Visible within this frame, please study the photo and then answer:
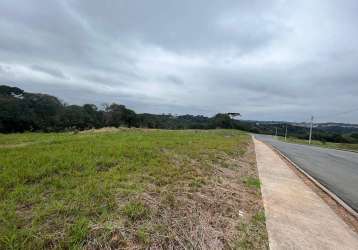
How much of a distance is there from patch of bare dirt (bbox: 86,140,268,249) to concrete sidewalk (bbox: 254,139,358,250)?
0.74 ft

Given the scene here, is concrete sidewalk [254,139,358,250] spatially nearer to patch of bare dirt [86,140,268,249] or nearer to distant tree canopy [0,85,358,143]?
patch of bare dirt [86,140,268,249]

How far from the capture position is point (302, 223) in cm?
412

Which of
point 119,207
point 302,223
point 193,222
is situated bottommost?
point 302,223

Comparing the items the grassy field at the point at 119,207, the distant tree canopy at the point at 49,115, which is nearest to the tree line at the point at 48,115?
the distant tree canopy at the point at 49,115

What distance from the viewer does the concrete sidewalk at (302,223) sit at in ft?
11.3

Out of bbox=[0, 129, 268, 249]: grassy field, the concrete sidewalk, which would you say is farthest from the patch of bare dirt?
the concrete sidewalk

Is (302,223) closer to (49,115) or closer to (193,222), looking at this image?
(193,222)

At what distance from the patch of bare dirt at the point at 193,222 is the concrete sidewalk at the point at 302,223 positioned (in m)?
0.23

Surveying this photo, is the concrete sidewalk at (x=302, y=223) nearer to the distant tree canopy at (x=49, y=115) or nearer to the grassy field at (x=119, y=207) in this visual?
the grassy field at (x=119, y=207)

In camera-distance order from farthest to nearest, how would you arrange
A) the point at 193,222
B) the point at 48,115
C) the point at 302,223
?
the point at 48,115 < the point at 302,223 < the point at 193,222

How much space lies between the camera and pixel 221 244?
3.08 m

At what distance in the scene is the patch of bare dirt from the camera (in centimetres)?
289

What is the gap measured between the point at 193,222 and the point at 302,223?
2162mm

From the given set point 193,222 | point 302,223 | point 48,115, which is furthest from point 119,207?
point 48,115
